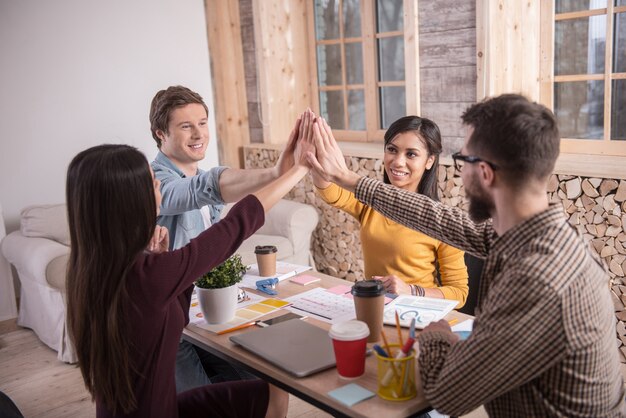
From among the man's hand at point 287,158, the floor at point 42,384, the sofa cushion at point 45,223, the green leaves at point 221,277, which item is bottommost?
the floor at point 42,384

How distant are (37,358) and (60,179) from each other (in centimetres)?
123

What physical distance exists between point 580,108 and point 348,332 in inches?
95.5

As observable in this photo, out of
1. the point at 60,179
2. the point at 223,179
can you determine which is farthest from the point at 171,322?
the point at 60,179

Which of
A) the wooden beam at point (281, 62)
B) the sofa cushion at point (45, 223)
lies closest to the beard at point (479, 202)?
the sofa cushion at point (45, 223)

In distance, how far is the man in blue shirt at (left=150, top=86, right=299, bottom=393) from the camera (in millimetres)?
2168

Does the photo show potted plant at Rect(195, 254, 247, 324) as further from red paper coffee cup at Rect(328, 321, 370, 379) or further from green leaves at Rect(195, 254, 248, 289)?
red paper coffee cup at Rect(328, 321, 370, 379)

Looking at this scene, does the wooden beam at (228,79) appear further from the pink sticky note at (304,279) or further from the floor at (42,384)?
the pink sticky note at (304,279)

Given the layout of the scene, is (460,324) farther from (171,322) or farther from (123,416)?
(123,416)

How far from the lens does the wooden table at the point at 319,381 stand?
1.34 metres

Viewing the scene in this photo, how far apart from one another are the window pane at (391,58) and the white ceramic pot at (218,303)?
2790 mm

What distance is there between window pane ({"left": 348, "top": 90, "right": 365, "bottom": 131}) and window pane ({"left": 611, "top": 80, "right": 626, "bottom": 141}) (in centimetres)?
176

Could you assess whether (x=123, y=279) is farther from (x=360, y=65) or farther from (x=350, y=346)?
(x=360, y=65)

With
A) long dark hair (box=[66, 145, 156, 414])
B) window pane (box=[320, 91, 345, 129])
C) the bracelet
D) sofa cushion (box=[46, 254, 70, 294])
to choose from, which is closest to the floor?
sofa cushion (box=[46, 254, 70, 294])

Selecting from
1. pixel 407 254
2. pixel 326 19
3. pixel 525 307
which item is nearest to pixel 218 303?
pixel 407 254
